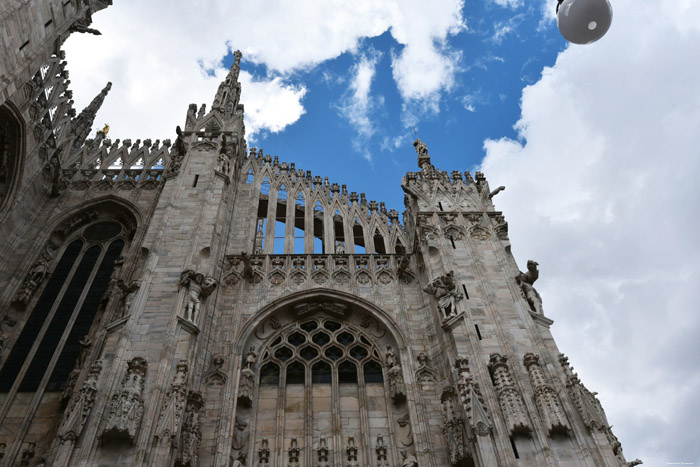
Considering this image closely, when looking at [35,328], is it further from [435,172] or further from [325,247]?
[435,172]

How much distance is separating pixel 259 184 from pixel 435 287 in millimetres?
8511

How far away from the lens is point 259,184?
19.6 m

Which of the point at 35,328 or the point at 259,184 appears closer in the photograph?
the point at 35,328

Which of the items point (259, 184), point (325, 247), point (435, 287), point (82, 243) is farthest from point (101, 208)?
point (435, 287)

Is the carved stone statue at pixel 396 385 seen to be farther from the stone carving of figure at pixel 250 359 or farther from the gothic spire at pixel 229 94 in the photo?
the gothic spire at pixel 229 94

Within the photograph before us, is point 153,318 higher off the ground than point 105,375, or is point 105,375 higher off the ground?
point 153,318

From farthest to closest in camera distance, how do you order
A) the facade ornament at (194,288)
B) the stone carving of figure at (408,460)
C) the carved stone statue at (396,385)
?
the carved stone statue at (396,385) → the facade ornament at (194,288) → the stone carving of figure at (408,460)

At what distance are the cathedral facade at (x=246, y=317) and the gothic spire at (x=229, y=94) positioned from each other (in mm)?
560

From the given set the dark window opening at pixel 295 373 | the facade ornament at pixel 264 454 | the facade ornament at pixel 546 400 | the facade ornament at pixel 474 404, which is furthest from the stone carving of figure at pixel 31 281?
the facade ornament at pixel 546 400

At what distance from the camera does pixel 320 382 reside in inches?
530

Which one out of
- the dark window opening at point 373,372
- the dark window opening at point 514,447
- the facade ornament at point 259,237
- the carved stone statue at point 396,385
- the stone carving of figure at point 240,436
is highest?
the facade ornament at point 259,237

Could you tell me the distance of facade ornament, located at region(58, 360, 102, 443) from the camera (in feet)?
31.8

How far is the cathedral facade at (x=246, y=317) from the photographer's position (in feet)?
34.4

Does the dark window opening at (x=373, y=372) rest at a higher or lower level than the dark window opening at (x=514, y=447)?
higher
